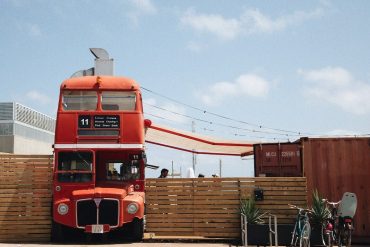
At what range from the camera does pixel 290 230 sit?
1328cm

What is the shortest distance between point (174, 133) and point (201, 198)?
8.24 metres

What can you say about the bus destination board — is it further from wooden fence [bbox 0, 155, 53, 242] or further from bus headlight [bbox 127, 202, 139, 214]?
bus headlight [bbox 127, 202, 139, 214]

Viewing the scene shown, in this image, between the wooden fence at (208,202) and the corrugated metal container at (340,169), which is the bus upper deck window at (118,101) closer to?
the wooden fence at (208,202)

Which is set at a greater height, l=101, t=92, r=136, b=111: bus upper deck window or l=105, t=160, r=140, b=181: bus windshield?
l=101, t=92, r=136, b=111: bus upper deck window

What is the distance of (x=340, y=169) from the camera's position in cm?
1438

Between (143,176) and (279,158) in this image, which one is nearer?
(143,176)

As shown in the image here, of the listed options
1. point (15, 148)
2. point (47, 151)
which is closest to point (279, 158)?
point (15, 148)

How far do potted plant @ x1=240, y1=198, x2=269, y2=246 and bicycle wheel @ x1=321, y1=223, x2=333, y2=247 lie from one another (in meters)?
1.50

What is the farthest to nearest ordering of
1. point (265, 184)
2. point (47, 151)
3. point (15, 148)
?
point (47, 151)
point (15, 148)
point (265, 184)

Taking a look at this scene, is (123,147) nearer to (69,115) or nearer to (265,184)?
(69,115)

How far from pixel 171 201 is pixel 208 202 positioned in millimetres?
1115

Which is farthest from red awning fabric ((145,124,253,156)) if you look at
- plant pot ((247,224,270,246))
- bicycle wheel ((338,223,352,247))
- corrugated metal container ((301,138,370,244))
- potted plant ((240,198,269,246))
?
bicycle wheel ((338,223,352,247))

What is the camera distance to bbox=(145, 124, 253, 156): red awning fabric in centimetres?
2230

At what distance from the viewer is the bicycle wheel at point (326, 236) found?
462 inches
